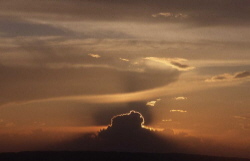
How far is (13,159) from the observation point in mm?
199250

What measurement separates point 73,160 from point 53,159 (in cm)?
526

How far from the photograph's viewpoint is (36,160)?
653ft

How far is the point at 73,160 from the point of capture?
19975cm

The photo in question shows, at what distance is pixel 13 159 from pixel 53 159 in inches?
415

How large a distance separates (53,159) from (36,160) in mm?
4477

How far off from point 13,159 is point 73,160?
619 inches

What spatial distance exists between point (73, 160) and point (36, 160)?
31.7ft

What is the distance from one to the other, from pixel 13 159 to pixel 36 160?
6.07m

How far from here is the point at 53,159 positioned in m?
199
